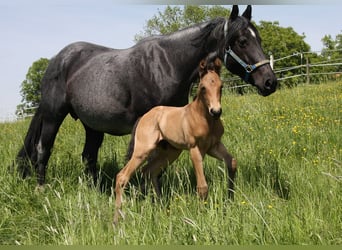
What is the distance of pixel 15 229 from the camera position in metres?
3.51

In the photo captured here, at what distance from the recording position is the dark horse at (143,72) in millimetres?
4195

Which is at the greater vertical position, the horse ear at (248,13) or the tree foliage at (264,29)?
the tree foliage at (264,29)

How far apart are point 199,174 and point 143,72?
147cm

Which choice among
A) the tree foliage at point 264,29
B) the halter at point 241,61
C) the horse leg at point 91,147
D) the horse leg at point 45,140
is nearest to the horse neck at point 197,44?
the halter at point 241,61

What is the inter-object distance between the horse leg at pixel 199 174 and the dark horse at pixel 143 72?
95 cm

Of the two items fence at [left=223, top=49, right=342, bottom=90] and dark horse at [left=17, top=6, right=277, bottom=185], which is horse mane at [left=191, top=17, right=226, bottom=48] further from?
fence at [left=223, top=49, right=342, bottom=90]

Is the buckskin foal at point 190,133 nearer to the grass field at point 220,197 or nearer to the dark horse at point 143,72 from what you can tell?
the grass field at point 220,197

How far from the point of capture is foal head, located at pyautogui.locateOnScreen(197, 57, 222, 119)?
11.4ft

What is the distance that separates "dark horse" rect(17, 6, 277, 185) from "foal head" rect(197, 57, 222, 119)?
0.62m

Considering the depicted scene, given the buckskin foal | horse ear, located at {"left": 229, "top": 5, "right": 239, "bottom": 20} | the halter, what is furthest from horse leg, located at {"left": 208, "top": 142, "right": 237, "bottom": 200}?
horse ear, located at {"left": 229, "top": 5, "right": 239, "bottom": 20}

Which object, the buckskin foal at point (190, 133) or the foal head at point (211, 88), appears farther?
the buckskin foal at point (190, 133)

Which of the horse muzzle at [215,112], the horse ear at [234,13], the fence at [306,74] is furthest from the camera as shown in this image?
the fence at [306,74]

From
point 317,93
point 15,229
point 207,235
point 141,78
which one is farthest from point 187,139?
point 317,93

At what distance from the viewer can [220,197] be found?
3.51 meters
